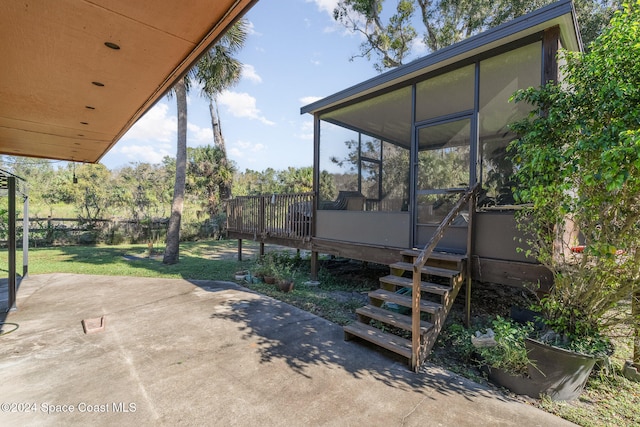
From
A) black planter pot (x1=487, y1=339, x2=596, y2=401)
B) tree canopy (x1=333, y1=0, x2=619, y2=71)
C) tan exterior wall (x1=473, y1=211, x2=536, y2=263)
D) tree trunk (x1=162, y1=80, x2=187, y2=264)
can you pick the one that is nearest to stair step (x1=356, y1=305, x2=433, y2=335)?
black planter pot (x1=487, y1=339, x2=596, y2=401)

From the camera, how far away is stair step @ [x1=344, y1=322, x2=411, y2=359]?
3.02m

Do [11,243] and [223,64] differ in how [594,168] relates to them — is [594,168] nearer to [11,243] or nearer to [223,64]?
[11,243]

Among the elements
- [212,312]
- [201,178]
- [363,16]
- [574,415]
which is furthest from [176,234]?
[363,16]

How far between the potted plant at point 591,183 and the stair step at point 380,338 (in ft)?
3.68

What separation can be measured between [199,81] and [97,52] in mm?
8386

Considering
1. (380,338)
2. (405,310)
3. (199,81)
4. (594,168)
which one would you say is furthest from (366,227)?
(199,81)

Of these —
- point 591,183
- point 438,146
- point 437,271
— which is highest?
point 438,146

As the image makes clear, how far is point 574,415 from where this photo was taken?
7.44 ft

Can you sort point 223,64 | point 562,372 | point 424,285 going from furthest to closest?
point 223,64
point 424,285
point 562,372

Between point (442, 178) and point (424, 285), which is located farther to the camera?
point (442, 178)

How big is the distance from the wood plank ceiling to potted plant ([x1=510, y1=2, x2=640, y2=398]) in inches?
109

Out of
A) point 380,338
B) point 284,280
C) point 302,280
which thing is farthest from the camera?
point 302,280

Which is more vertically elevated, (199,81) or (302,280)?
(199,81)

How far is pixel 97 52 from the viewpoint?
2186 mm
